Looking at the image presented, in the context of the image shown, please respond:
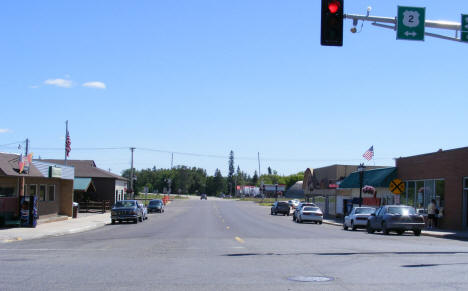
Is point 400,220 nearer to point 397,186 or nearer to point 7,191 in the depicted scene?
point 397,186

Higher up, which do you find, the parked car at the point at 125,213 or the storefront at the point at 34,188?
the storefront at the point at 34,188

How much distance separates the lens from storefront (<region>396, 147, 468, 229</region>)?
3170 centimetres

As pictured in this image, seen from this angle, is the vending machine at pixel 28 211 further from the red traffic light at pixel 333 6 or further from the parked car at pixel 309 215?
the red traffic light at pixel 333 6

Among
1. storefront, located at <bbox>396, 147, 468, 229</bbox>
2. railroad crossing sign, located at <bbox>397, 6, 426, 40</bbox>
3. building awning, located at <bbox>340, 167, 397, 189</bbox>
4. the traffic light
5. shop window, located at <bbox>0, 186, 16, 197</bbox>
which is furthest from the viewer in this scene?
building awning, located at <bbox>340, 167, 397, 189</bbox>

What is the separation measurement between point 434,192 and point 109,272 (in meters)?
28.6

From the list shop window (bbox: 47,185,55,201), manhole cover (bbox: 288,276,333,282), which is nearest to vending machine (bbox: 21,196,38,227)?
shop window (bbox: 47,185,55,201)

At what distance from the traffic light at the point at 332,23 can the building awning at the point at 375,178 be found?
31.2 m

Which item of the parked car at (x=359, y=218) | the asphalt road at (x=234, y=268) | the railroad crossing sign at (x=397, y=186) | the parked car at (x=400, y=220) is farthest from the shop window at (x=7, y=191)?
the railroad crossing sign at (x=397, y=186)

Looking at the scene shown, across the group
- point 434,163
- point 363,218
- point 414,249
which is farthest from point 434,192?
point 414,249

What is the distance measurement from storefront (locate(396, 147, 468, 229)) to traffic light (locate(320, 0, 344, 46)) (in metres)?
21.0

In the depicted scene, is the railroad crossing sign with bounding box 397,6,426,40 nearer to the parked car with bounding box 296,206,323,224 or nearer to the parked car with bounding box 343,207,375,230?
the parked car with bounding box 343,207,375,230

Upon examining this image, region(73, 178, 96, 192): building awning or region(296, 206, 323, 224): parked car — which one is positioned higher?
region(73, 178, 96, 192): building awning

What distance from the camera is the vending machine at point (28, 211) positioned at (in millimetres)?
30031

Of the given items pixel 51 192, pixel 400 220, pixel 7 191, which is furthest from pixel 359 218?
pixel 51 192
